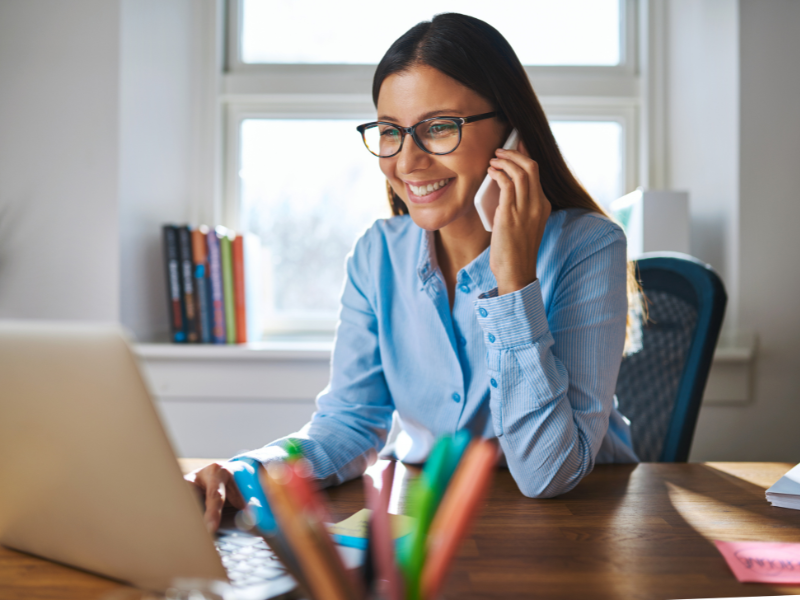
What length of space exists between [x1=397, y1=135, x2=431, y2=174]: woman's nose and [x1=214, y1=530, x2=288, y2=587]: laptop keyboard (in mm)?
657

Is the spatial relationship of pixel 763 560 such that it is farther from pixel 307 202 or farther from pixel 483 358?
pixel 307 202

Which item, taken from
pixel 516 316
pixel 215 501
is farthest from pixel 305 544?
pixel 516 316

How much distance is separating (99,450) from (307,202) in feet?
6.36

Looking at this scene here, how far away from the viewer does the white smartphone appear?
1.07 meters

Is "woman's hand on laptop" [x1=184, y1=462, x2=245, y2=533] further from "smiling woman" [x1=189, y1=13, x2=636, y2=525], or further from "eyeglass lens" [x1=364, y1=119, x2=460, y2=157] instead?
"eyeglass lens" [x1=364, y1=119, x2=460, y2=157]

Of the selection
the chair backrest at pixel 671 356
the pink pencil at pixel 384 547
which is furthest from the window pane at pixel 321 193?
the pink pencil at pixel 384 547

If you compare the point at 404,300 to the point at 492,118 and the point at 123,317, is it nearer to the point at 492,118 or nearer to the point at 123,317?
the point at 492,118

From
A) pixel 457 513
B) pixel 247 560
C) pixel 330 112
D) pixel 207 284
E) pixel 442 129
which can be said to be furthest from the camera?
pixel 330 112

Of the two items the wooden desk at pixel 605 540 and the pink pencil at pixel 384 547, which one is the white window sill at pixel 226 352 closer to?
the wooden desk at pixel 605 540

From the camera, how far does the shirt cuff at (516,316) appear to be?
0.90m

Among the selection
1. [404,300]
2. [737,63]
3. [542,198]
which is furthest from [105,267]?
[737,63]

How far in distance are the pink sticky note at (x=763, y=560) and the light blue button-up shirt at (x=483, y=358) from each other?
0.81ft

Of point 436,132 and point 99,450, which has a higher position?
point 436,132

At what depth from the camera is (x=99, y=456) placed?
440mm
